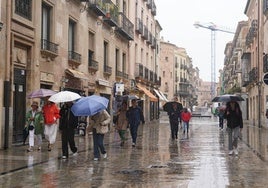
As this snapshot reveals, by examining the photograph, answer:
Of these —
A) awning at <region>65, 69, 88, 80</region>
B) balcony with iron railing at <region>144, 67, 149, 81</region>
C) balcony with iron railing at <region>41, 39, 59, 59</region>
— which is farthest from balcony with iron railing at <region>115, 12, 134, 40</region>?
balcony with iron railing at <region>41, 39, 59, 59</region>

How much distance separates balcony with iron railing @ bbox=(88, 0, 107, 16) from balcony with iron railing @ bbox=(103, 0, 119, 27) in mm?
527

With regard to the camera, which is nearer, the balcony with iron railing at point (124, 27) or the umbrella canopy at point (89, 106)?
the umbrella canopy at point (89, 106)

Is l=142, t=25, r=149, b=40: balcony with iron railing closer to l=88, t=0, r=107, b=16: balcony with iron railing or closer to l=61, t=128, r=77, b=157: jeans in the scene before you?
l=88, t=0, r=107, b=16: balcony with iron railing

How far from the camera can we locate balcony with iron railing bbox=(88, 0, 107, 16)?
910 inches

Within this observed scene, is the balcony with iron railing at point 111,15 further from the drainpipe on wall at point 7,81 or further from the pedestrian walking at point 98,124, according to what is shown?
the pedestrian walking at point 98,124

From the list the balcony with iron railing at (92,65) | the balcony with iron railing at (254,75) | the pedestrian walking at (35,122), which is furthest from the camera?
the balcony with iron railing at (254,75)

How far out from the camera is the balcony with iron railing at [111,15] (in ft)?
85.7

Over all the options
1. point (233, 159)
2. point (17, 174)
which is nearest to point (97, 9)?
point (233, 159)

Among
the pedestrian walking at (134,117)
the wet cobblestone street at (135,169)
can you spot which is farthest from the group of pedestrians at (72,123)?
the wet cobblestone street at (135,169)

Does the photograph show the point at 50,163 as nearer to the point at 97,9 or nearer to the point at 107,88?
the point at 97,9

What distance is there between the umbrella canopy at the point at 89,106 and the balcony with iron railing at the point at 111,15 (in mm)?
14321

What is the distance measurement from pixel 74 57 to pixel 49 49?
3205 mm

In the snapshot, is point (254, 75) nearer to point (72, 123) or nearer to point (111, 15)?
point (111, 15)

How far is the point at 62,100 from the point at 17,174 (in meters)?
3.51
